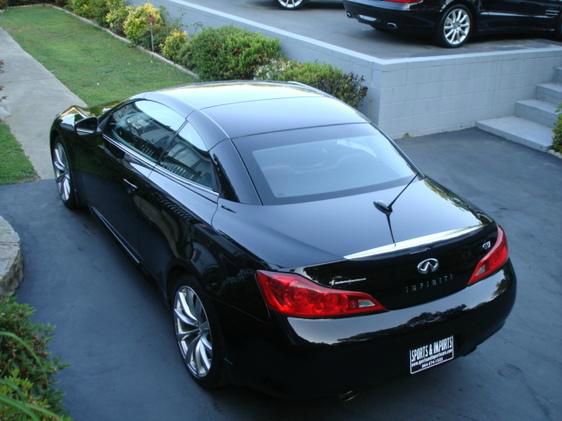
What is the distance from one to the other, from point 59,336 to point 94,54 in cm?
1012

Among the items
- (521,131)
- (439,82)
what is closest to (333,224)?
(439,82)

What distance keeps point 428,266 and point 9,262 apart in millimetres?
3168

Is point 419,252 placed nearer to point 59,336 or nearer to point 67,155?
point 59,336

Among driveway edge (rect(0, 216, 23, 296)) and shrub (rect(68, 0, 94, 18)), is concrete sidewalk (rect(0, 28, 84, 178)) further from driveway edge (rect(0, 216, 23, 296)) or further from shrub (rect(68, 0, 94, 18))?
shrub (rect(68, 0, 94, 18))

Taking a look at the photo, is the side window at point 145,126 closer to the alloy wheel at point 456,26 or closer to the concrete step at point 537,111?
the concrete step at point 537,111

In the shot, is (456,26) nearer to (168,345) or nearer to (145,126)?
(145,126)

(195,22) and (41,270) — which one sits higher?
(195,22)

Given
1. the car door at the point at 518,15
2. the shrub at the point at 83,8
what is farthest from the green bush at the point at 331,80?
the shrub at the point at 83,8

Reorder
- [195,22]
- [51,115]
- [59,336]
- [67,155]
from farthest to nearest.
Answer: [195,22]
[51,115]
[67,155]
[59,336]

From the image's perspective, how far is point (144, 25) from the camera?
13961mm

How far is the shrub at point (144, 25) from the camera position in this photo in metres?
13.8

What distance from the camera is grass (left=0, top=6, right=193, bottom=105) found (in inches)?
427

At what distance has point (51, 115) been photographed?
9.29 meters

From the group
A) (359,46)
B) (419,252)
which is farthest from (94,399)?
(359,46)
